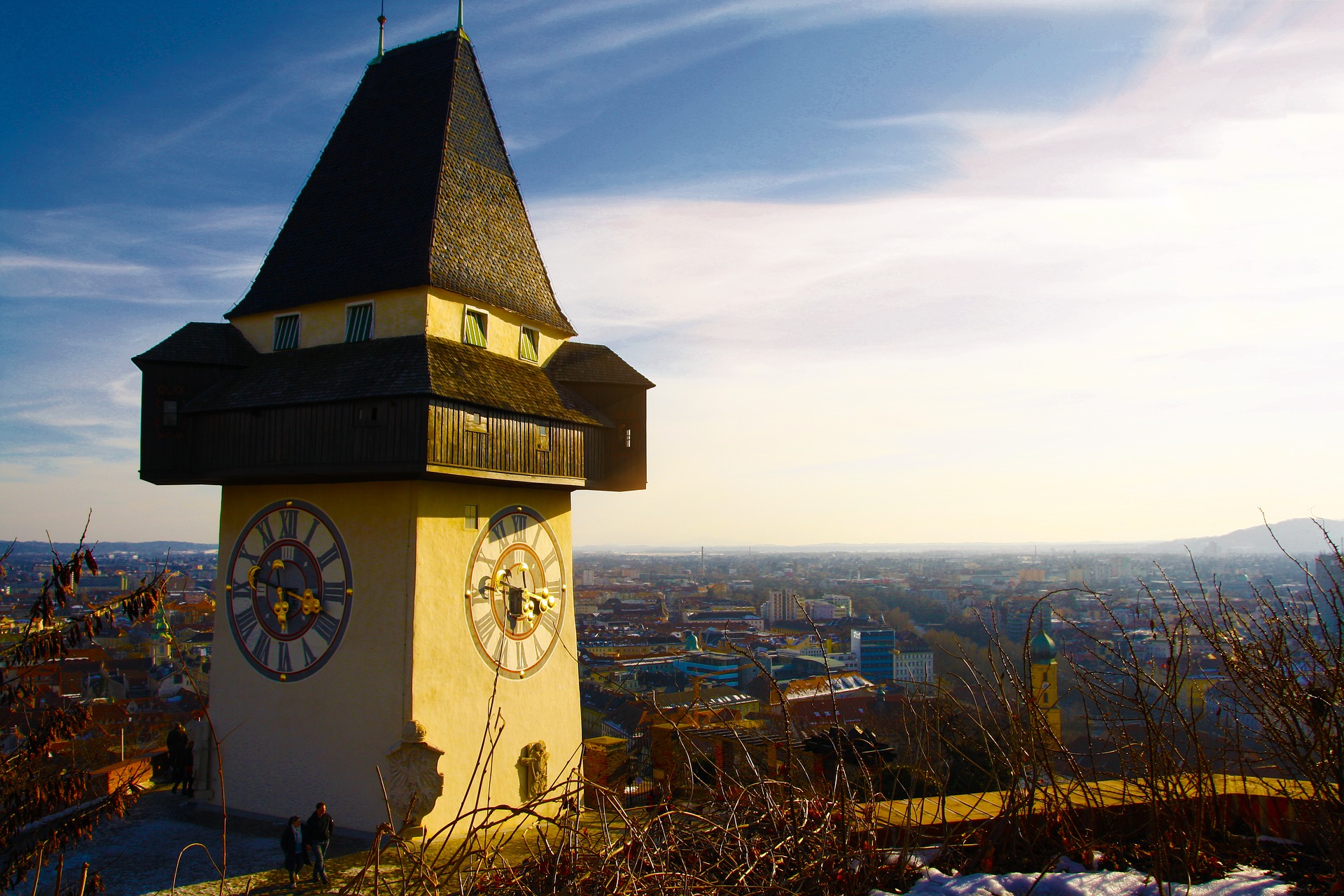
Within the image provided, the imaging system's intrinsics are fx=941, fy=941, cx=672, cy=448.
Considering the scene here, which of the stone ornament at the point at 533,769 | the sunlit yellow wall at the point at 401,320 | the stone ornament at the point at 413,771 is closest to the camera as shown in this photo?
the stone ornament at the point at 413,771

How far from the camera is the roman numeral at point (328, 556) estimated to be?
10.5 meters

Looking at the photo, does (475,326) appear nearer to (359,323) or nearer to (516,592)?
(359,323)

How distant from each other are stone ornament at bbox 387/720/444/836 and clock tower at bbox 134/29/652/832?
3 centimetres

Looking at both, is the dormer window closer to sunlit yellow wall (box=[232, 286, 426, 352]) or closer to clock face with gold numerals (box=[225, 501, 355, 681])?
sunlit yellow wall (box=[232, 286, 426, 352])

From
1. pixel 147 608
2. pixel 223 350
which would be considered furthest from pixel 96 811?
pixel 223 350

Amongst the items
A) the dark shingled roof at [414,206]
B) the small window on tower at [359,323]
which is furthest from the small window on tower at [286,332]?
the small window on tower at [359,323]

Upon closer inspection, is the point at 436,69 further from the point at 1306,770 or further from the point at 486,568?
the point at 1306,770

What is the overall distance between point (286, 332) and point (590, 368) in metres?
3.83

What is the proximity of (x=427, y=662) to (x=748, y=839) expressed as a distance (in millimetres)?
Answer: 6545

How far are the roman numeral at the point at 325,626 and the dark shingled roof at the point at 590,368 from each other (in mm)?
4131

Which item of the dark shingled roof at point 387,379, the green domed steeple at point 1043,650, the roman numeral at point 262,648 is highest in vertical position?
the dark shingled roof at point 387,379

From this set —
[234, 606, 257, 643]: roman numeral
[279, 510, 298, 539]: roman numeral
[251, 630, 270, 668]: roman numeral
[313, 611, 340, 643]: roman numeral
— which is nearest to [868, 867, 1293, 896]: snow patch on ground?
[313, 611, 340, 643]: roman numeral

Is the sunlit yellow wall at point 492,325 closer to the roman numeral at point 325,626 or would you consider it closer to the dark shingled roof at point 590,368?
the dark shingled roof at point 590,368

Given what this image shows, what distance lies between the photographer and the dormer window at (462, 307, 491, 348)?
11180mm
